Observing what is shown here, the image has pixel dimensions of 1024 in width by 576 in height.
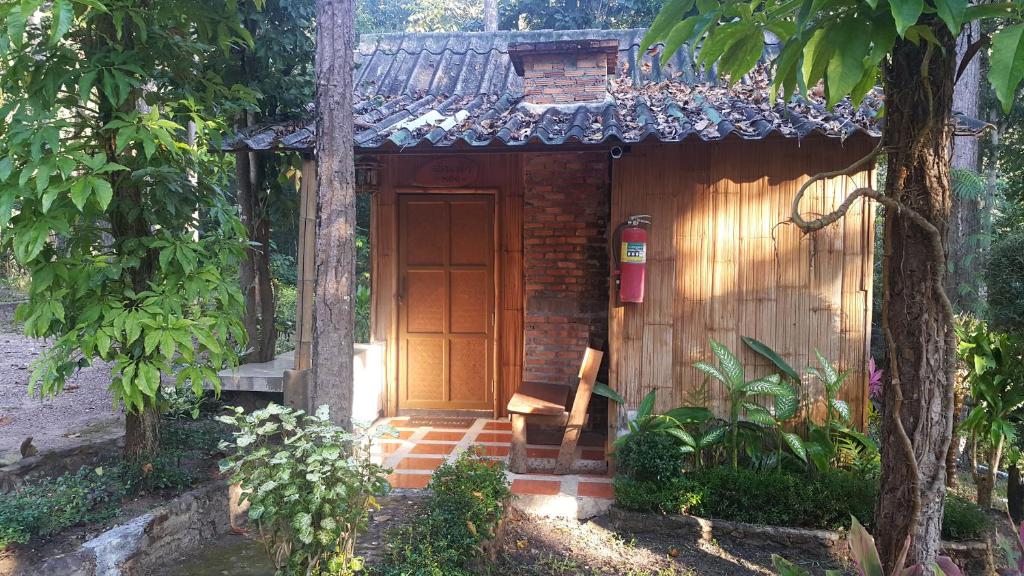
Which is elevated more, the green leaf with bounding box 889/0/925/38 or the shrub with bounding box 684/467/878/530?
the green leaf with bounding box 889/0/925/38

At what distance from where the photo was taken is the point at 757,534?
4203 millimetres

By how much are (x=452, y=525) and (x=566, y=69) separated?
3.98 metres

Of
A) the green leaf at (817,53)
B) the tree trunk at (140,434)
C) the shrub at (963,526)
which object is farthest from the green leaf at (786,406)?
the tree trunk at (140,434)

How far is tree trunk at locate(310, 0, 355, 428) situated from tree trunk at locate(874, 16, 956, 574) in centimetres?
245

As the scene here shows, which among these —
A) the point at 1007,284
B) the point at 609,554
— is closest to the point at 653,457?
the point at 609,554

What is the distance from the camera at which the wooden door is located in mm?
6668

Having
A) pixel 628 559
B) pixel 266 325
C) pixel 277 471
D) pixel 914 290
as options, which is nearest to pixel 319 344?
pixel 277 471

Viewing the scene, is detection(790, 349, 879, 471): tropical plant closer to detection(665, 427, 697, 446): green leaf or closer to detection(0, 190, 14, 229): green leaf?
detection(665, 427, 697, 446): green leaf

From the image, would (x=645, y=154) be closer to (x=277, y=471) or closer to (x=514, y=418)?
(x=514, y=418)

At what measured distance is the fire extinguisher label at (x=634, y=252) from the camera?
4.64 m

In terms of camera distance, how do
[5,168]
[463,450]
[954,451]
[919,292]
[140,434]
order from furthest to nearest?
[463,450]
[954,451]
[140,434]
[5,168]
[919,292]

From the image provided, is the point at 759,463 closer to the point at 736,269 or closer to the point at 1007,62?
the point at 736,269

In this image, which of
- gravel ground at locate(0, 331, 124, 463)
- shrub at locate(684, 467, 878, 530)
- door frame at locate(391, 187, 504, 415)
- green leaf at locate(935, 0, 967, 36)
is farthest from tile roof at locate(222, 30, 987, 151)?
gravel ground at locate(0, 331, 124, 463)

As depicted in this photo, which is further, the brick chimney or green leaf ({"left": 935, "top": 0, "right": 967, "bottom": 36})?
the brick chimney
